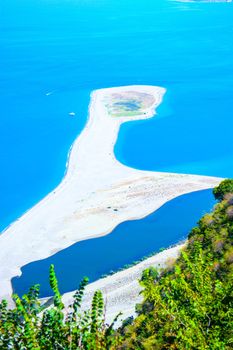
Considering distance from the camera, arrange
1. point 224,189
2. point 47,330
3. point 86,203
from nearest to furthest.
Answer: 1. point 47,330
2. point 224,189
3. point 86,203

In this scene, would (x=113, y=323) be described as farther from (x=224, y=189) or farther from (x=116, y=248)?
(x=116, y=248)

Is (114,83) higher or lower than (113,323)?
higher

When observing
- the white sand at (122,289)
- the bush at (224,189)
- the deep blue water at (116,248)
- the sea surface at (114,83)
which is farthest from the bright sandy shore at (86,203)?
the bush at (224,189)

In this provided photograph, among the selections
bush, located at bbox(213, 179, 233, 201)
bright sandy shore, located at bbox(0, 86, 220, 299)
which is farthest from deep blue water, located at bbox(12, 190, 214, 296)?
bush, located at bbox(213, 179, 233, 201)

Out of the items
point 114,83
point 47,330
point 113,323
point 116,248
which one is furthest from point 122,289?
point 114,83

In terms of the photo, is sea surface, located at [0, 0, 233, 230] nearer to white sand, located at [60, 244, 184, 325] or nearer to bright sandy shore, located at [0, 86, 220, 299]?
bright sandy shore, located at [0, 86, 220, 299]

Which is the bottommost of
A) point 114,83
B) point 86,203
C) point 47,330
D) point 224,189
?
point 47,330
